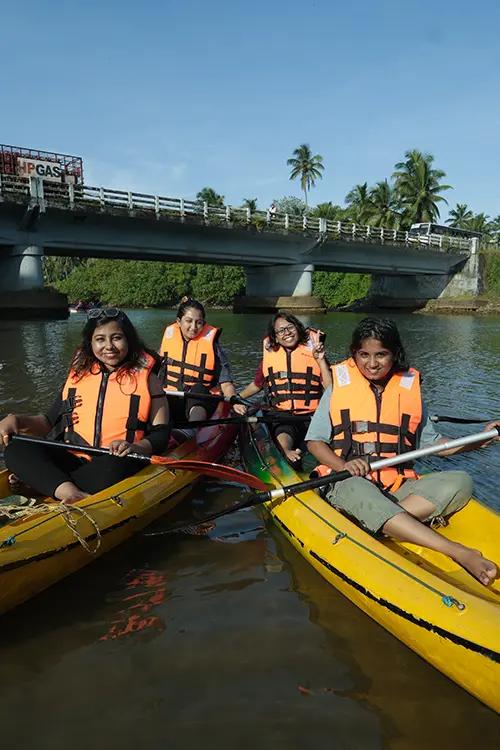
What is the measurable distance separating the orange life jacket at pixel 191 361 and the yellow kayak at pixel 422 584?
2.65 meters

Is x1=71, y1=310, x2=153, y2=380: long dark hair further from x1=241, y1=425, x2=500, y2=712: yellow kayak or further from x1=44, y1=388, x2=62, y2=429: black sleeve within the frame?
x1=241, y1=425, x2=500, y2=712: yellow kayak

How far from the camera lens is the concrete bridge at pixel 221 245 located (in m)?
20.7

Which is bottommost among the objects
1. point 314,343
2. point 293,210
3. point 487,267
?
point 314,343

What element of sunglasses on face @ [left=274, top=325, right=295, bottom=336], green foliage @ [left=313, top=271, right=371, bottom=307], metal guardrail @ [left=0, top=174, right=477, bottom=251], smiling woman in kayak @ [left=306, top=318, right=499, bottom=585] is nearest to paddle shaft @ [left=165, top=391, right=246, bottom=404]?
sunglasses on face @ [left=274, top=325, right=295, bottom=336]

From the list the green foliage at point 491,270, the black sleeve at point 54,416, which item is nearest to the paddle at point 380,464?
the black sleeve at point 54,416

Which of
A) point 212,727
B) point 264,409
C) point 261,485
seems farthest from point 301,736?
point 264,409

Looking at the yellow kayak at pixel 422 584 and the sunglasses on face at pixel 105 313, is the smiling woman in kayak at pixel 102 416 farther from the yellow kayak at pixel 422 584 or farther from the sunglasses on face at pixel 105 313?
the yellow kayak at pixel 422 584

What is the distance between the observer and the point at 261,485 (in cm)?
382

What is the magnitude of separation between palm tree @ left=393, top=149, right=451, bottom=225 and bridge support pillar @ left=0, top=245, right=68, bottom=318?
32.2 meters

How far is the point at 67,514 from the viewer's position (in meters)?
3.18

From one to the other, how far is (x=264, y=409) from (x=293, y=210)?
63.3m

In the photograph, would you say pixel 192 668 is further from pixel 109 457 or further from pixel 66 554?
pixel 109 457

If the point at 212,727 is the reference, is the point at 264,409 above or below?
above

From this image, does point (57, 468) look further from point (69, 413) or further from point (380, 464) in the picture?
point (380, 464)
